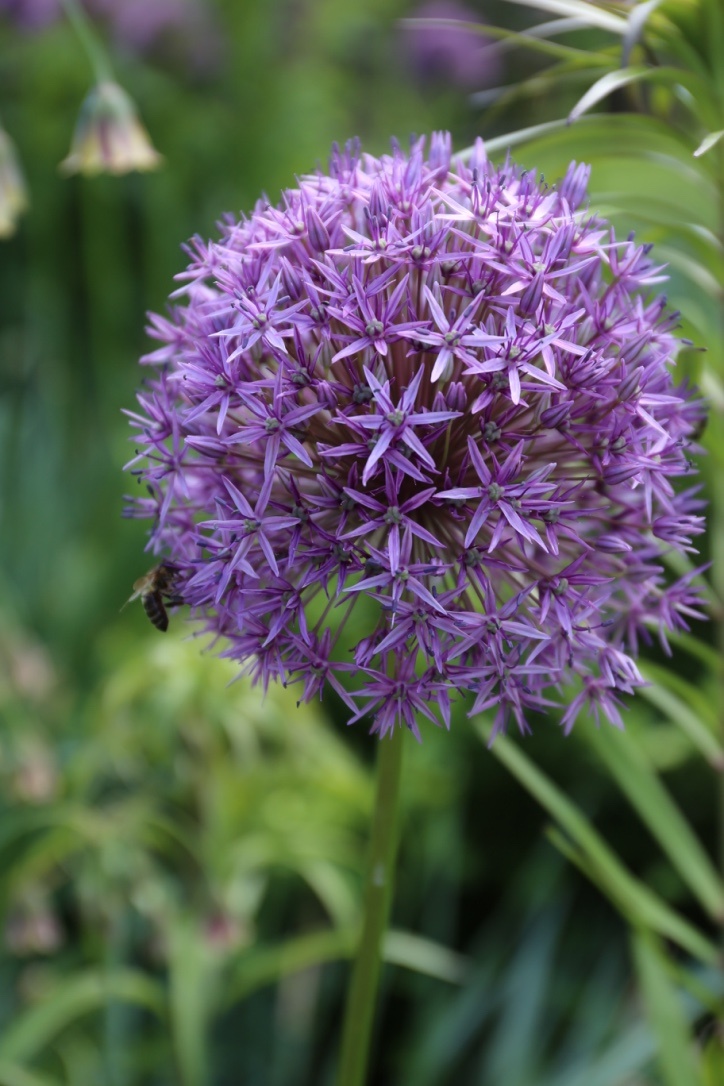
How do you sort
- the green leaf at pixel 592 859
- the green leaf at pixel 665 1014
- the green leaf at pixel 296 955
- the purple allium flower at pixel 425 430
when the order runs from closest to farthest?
the purple allium flower at pixel 425 430, the green leaf at pixel 592 859, the green leaf at pixel 665 1014, the green leaf at pixel 296 955

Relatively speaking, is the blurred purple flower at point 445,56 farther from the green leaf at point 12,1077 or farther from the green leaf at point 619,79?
the green leaf at point 12,1077

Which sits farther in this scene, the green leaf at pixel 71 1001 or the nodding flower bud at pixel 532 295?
the green leaf at pixel 71 1001

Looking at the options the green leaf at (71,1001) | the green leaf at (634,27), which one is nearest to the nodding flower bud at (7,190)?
the green leaf at (634,27)

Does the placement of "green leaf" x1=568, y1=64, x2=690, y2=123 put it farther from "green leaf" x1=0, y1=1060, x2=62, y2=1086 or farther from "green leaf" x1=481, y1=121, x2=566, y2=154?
"green leaf" x1=0, y1=1060, x2=62, y2=1086

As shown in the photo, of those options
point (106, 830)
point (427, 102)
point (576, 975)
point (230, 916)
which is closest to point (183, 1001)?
point (230, 916)

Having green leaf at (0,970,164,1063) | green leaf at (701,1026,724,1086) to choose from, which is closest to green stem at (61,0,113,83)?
green leaf at (0,970,164,1063)

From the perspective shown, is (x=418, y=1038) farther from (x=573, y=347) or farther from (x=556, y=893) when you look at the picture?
(x=573, y=347)

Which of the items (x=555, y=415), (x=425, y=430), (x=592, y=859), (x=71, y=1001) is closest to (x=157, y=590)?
(x=425, y=430)

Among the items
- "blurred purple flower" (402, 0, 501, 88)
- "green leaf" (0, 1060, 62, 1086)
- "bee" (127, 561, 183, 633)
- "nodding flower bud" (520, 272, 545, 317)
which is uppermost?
"blurred purple flower" (402, 0, 501, 88)
